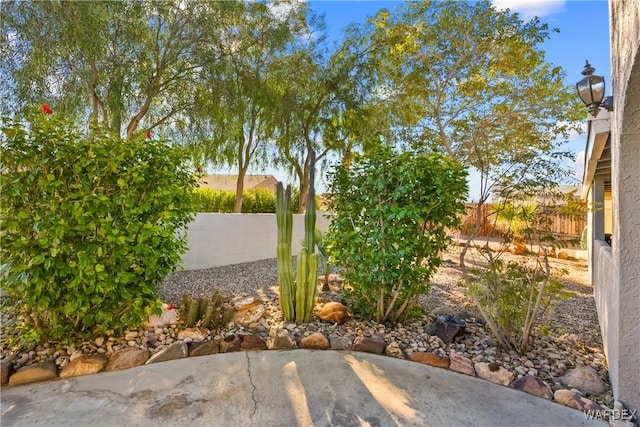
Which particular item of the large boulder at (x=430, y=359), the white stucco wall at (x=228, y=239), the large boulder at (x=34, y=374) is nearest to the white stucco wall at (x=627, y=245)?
the large boulder at (x=430, y=359)

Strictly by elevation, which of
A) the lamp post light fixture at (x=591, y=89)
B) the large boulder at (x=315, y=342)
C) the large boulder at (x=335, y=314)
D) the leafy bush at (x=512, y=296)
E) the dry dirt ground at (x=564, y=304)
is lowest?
the dry dirt ground at (x=564, y=304)

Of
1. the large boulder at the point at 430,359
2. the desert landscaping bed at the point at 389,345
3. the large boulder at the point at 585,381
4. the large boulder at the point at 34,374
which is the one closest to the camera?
the large boulder at the point at 34,374

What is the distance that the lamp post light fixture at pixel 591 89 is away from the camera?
134 inches

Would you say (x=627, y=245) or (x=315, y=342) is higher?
(x=627, y=245)

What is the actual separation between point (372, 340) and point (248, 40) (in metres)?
7.56

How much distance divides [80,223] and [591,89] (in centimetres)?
496

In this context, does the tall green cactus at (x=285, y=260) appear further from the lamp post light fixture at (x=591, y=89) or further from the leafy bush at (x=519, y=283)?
the lamp post light fixture at (x=591, y=89)

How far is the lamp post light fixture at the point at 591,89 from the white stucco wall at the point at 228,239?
4.39 m

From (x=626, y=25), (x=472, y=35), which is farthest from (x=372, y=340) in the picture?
(x=472, y=35)

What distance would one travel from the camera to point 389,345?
135 inches

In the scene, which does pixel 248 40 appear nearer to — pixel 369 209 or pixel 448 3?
pixel 448 3

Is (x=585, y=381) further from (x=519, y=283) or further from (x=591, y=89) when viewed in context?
(x=591, y=89)

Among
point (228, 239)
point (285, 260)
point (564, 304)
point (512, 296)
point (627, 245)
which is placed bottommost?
point (564, 304)

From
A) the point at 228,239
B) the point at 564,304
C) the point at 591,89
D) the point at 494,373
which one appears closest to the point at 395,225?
the point at 494,373
